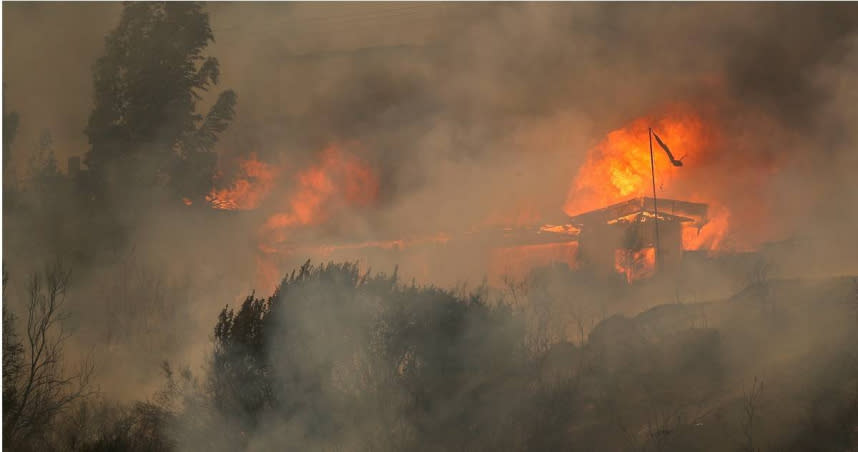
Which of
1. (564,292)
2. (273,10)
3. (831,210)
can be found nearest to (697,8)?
(831,210)

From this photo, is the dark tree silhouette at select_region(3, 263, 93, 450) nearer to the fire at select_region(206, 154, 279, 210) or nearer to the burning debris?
the fire at select_region(206, 154, 279, 210)

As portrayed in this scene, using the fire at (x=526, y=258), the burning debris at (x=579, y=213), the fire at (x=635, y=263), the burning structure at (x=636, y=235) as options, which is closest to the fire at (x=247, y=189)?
the burning debris at (x=579, y=213)

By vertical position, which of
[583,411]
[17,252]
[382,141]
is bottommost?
[583,411]

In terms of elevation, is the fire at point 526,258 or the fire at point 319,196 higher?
the fire at point 319,196

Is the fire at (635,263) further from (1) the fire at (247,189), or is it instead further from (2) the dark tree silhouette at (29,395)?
(2) the dark tree silhouette at (29,395)

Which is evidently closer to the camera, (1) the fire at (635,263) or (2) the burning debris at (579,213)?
(1) the fire at (635,263)

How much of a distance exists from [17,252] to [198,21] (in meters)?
10.8

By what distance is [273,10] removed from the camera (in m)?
40.6

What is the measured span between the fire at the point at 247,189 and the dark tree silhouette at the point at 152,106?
0.90m

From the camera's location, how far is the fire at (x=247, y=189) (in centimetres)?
3631

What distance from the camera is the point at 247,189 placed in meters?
37.3

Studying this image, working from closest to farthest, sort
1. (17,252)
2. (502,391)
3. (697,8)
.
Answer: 1. (502,391)
2. (17,252)
3. (697,8)

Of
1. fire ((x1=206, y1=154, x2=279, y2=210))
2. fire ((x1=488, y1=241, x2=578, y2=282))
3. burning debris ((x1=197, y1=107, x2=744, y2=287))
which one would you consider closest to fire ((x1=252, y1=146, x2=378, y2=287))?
burning debris ((x1=197, y1=107, x2=744, y2=287))

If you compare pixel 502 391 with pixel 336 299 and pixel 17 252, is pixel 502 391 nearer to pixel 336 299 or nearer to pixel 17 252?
pixel 336 299
